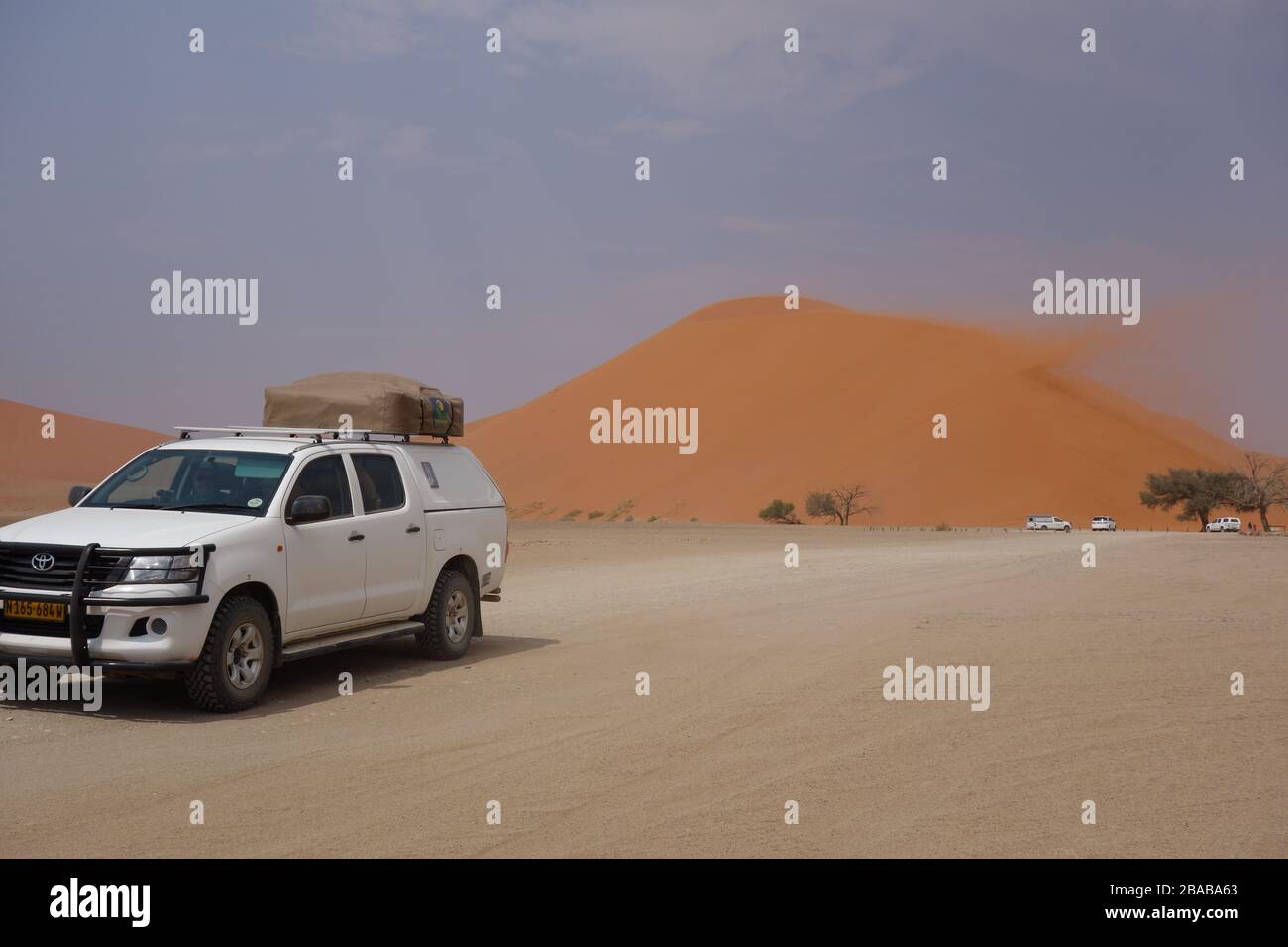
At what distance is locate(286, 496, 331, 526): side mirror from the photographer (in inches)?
418

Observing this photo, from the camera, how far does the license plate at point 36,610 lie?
946cm

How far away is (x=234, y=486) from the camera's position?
437 inches

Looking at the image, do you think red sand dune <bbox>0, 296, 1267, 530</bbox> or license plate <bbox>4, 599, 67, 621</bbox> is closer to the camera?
license plate <bbox>4, 599, 67, 621</bbox>

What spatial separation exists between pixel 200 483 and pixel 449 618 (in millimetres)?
3009

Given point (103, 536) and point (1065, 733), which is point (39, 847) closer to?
point (103, 536)

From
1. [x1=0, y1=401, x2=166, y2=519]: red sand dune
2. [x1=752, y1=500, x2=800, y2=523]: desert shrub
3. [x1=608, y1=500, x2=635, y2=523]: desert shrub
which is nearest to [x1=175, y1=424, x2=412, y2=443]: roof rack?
[x1=752, y1=500, x2=800, y2=523]: desert shrub

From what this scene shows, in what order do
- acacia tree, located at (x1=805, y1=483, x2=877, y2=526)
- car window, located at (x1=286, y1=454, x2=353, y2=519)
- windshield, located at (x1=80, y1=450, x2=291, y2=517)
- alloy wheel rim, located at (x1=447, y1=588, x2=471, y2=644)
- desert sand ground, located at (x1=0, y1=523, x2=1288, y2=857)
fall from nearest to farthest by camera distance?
desert sand ground, located at (x1=0, y1=523, x2=1288, y2=857), windshield, located at (x1=80, y1=450, x2=291, y2=517), car window, located at (x1=286, y1=454, x2=353, y2=519), alloy wheel rim, located at (x1=447, y1=588, x2=471, y2=644), acacia tree, located at (x1=805, y1=483, x2=877, y2=526)

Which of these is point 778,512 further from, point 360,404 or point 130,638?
point 130,638

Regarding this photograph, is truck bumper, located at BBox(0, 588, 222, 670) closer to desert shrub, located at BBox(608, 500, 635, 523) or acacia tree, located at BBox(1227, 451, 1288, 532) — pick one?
acacia tree, located at BBox(1227, 451, 1288, 532)

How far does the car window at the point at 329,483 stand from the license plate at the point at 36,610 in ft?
7.56

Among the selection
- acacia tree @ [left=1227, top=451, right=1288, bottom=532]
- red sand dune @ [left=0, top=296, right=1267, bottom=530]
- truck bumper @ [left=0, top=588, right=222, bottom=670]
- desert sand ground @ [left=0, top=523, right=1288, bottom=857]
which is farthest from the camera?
red sand dune @ [left=0, top=296, right=1267, bottom=530]

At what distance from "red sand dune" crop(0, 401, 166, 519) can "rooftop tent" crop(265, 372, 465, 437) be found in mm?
85973

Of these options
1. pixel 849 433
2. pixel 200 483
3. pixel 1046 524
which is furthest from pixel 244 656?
pixel 849 433

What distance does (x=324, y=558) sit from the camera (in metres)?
11.1
